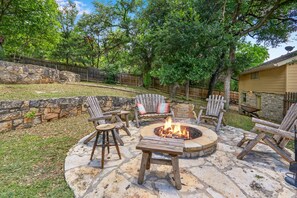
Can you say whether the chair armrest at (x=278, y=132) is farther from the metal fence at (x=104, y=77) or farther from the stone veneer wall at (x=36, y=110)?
the metal fence at (x=104, y=77)

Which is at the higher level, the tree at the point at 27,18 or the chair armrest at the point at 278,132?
the tree at the point at 27,18

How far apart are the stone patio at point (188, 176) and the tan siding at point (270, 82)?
23.4ft

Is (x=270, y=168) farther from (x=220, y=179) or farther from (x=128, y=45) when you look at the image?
(x=128, y=45)

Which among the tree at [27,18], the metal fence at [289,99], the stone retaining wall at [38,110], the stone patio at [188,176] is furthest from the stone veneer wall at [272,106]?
the tree at [27,18]

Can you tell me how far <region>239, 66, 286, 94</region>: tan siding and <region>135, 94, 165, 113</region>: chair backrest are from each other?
704 cm

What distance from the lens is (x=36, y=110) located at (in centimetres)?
434

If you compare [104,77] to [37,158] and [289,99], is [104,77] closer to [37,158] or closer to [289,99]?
[37,158]

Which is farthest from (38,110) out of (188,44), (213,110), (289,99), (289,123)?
(289,99)

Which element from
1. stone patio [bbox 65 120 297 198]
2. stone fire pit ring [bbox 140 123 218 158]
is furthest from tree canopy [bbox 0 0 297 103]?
stone patio [bbox 65 120 297 198]

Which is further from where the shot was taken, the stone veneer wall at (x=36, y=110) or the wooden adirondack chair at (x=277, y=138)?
the stone veneer wall at (x=36, y=110)

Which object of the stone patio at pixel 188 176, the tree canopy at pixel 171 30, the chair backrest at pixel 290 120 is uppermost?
the tree canopy at pixel 171 30

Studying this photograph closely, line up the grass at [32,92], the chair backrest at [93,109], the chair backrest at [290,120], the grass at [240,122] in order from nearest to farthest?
the chair backrest at [290,120]
the chair backrest at [93,109]
the grass at [32,92]
the grass at [240,122]

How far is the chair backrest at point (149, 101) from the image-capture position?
206 inches

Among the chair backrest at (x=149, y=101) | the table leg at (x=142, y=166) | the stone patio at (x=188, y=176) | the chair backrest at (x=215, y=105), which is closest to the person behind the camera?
the stone patio at (x=188, y=176)
